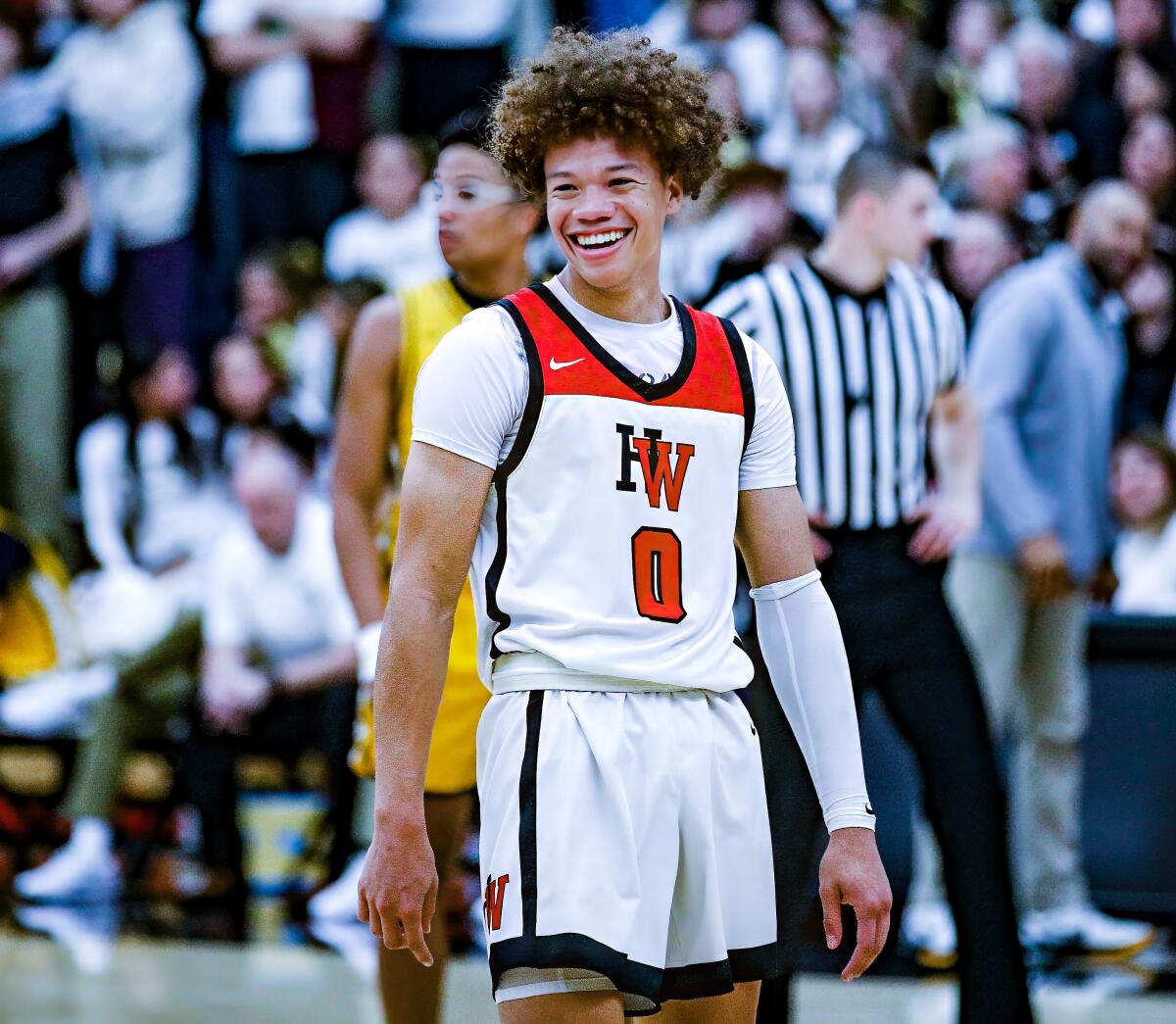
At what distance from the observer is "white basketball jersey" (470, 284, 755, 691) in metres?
2.30

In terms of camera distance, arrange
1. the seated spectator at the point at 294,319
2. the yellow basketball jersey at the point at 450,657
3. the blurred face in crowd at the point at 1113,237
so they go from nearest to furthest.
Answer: the yellow basketball jersey at the point at 450,657 → the blurred face in crowd at the point at 1113,237 → the seated spectator at the point at 294,319

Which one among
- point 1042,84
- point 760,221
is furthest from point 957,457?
point 1042,84

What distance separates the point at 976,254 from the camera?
6.68 meters

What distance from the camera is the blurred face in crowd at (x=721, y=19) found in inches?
291

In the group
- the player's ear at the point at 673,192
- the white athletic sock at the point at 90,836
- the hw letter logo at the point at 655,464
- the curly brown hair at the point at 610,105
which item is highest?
the curly brown hair at the point at 610,105

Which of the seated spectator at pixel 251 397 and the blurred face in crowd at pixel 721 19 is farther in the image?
the seated spectator at pixel 251 397

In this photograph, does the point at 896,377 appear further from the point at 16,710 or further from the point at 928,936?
the point at 16,710

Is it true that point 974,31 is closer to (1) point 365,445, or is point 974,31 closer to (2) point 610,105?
(1) point 365,445

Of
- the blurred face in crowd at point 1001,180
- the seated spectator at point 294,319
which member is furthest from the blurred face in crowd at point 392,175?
the blurred face in crowd at point 1001,180

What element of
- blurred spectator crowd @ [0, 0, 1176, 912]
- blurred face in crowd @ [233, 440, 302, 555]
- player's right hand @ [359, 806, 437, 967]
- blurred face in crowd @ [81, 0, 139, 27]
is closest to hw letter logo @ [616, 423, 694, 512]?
player's right hand @ [359, 806, 437, 967]

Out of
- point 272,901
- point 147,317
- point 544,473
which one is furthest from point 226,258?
point 544,473

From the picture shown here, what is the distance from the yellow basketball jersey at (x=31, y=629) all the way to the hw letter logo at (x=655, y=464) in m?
5.77

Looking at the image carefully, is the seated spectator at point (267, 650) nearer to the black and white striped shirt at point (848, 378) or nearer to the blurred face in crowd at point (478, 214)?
the black and white striped shirt at point (848, 378)

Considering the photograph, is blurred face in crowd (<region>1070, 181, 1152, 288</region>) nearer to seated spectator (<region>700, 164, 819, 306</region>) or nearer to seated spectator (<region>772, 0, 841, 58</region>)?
seated spectator (<region>700, 164, 819, 306</region>)
